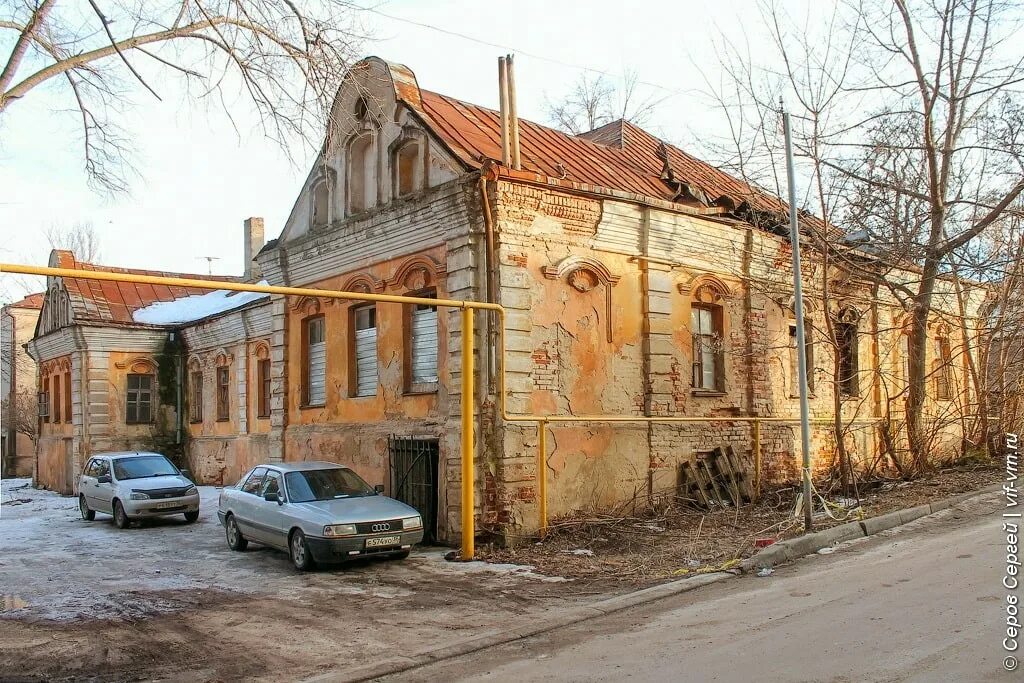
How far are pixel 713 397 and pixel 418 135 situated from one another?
749cm

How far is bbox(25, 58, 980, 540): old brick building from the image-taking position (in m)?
14.0

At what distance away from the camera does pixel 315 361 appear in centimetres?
1819

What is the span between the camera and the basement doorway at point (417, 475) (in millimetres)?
14414

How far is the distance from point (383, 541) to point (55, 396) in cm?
2522

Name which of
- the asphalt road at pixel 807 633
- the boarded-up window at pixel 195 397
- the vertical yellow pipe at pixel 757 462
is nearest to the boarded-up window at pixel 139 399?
the boarded-up window at pixel 195 397

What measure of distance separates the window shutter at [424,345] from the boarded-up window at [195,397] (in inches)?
662

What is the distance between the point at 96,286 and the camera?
31188 millimetres

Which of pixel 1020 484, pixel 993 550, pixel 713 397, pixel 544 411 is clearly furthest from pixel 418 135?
pixel 1020 484

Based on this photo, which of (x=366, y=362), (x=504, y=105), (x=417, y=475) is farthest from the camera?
(x=366, y=362)

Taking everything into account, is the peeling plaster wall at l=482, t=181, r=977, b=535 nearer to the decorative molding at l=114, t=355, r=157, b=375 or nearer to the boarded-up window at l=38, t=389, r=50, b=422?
the decorative molding at l=114, t=355, r=157, b=375

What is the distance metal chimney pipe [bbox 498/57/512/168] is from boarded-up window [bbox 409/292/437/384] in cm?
264

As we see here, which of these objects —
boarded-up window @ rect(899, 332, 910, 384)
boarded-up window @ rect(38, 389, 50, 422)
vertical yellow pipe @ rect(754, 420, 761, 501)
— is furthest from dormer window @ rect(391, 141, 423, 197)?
boarded-up window @ rect(38, 389, 50, 422)

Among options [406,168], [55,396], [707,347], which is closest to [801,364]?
[707,347]

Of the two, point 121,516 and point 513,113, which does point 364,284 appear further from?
point 121,516
